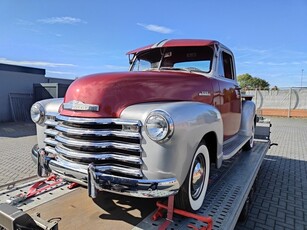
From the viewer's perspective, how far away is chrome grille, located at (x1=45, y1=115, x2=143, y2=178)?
2.08 meters

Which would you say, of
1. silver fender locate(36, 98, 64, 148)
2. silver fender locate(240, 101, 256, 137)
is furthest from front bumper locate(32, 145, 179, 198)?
silver fender locate(240, 101, 256, 137)

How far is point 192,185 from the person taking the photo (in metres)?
2.42

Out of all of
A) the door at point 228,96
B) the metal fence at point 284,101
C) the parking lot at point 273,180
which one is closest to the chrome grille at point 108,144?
the parking lot at point 273,180

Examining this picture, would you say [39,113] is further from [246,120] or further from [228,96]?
[246,120]

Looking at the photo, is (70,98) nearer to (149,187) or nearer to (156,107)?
(156,107)

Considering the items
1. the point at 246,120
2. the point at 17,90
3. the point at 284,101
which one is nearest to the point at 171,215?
the point at 246,120

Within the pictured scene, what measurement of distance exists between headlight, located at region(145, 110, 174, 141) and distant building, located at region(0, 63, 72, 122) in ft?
37.2

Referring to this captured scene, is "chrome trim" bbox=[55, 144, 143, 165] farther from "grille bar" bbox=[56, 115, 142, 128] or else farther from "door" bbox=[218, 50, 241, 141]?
"door" bbox=[218, 50, 241, 141]

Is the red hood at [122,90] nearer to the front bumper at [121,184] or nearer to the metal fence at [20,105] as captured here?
the front bumper at [121,184]

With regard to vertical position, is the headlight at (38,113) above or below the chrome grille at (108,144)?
above

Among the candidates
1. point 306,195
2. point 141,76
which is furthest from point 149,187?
point 306,195

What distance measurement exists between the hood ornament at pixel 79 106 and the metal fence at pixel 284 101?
61.9ft

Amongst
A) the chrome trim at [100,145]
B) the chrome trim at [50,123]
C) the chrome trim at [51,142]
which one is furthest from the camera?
the chrome trim at [50,123]

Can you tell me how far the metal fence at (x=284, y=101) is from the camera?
19109 millimetres
